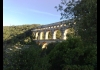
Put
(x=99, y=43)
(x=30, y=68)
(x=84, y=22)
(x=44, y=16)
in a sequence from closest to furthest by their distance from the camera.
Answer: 1. (x=99, y=43)
2. (x=44, y=16)
3. (x=30, y=68)
4. (x=84, y=22)

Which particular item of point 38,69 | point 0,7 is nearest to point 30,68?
point 38,69

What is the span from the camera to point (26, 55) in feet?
7.48

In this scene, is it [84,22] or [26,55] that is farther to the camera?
[84,22]

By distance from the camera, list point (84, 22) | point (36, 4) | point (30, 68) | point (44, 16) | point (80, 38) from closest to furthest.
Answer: point (36, 4) → point (44, 16) → point (30, 68) → point (84, 22) → point (80, 38)

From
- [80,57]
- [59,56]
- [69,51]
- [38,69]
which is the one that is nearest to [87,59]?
[80,57]

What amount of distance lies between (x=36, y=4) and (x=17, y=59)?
34.2 inches

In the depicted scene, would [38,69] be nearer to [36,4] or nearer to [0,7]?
[36,4]

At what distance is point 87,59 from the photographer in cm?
283

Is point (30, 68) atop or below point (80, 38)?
below

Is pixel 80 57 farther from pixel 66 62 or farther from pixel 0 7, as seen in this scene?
pixel 0 7

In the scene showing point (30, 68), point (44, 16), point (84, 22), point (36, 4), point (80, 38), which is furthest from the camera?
point (80, 38)

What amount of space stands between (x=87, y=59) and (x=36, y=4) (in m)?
1.59

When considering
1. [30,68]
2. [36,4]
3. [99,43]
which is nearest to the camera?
[99,43]

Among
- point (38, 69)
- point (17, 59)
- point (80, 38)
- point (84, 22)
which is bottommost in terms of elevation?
point (38, 69)
